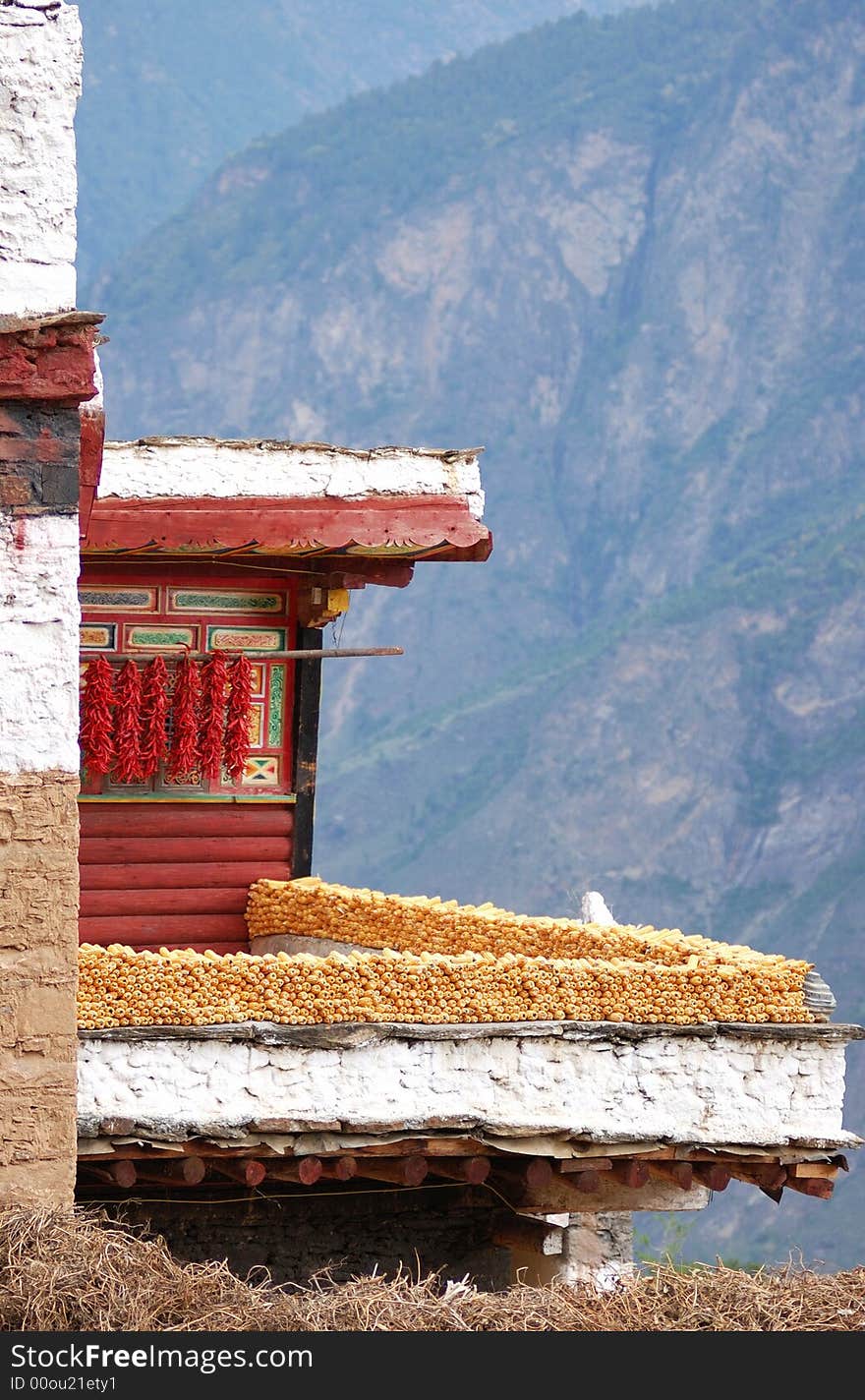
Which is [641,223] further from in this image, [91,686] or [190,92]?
[91,686]

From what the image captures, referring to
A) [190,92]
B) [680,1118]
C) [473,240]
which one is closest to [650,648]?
[473,240]

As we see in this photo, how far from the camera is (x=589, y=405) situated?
280 feet

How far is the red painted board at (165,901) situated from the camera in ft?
54.9

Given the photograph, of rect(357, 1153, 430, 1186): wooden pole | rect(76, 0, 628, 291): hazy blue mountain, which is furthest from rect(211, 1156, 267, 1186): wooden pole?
rect(76, 0, 628, 291): hazy blue mountain

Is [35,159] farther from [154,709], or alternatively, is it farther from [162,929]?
[162,929]

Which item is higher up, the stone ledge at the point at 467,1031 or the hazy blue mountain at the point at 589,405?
the hazy blue mountain at the point at 589,405

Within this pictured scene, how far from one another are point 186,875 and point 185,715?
1386 millimetres

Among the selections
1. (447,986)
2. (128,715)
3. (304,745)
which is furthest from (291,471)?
(447,986)

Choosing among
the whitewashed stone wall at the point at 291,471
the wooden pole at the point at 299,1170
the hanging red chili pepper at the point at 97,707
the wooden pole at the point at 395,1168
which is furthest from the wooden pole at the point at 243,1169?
the whitewashed stone wall at the point at 291,471

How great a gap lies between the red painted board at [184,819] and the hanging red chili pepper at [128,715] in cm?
61

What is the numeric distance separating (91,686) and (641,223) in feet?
244

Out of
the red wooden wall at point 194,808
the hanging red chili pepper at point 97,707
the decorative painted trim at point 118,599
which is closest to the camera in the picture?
the hanging red chili pepper at point 97,707

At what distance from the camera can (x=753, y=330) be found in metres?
84.5

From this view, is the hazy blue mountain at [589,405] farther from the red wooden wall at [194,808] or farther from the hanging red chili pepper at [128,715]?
the hanging red chili pepper at [128,715]
